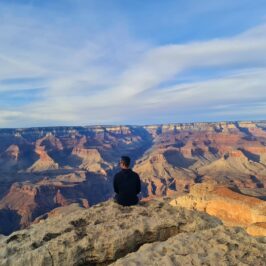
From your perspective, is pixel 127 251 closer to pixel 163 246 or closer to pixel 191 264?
pixel 163 246

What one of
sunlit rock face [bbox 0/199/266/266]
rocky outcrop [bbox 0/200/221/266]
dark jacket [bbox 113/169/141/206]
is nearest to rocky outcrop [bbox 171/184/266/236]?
dark jacket [bbox 113/169/141/206]

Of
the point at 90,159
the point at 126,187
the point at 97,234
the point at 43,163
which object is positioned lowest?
the point at 90,159

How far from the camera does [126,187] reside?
12.7 m

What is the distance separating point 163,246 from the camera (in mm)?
8812

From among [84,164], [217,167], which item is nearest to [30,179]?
[84,164]

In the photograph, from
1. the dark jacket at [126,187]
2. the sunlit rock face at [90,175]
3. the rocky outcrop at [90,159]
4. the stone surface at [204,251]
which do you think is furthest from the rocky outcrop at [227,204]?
the rocky outcrop at [90,159]

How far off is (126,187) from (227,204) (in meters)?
37.4

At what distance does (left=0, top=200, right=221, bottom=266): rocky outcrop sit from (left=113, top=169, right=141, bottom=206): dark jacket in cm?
37

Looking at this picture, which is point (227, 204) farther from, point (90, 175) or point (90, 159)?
point (90, 159)

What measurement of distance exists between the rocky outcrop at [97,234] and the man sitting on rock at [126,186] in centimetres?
37

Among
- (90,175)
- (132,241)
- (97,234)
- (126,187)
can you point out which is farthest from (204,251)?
(90,175)

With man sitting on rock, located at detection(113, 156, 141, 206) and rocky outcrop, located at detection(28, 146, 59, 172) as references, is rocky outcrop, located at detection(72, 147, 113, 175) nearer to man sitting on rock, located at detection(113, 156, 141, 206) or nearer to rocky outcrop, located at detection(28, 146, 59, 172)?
rocky outcrop, located at detection(28, 146, 59, 172)

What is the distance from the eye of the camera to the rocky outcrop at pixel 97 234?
30.8 feet

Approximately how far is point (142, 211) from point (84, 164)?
17593cm
